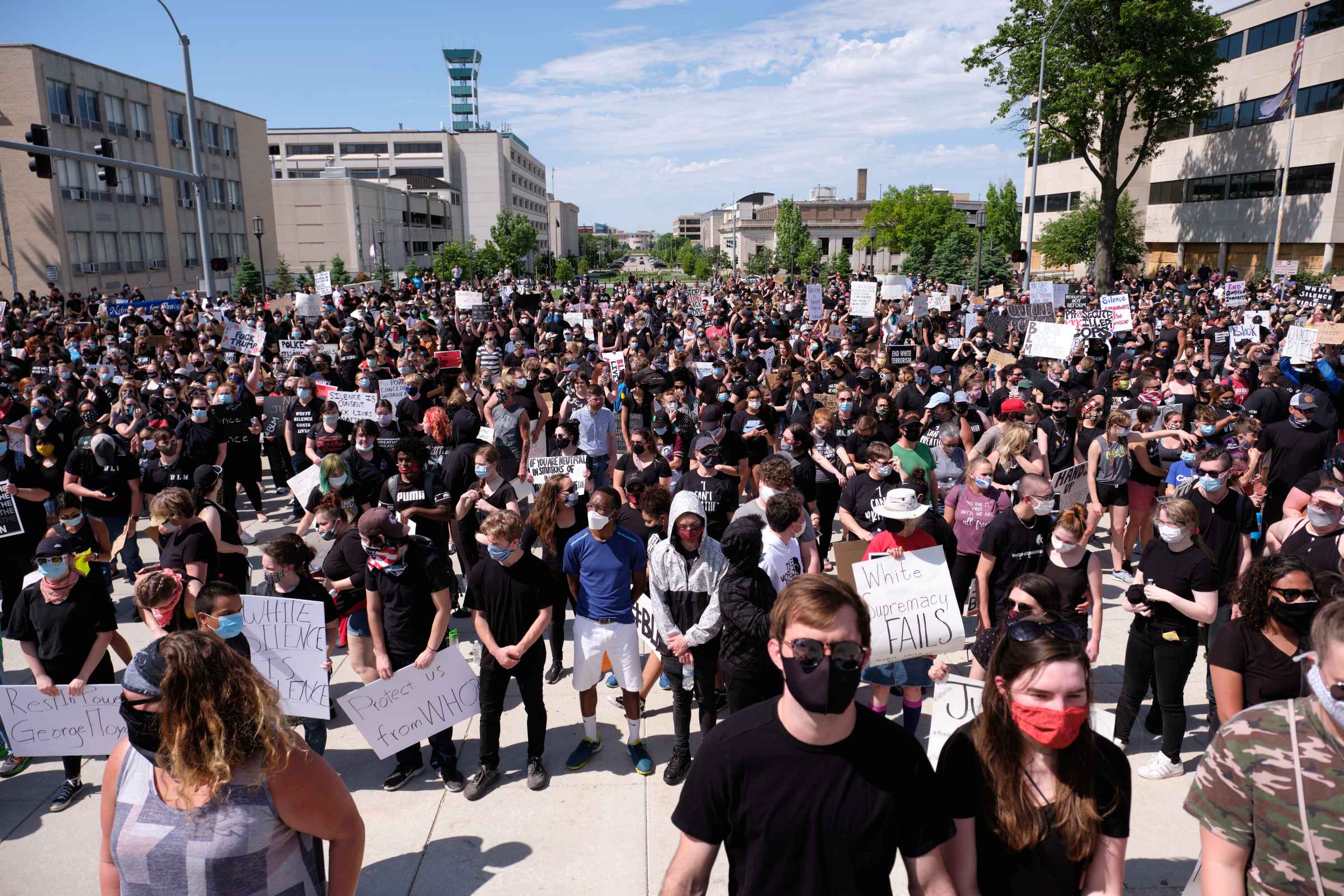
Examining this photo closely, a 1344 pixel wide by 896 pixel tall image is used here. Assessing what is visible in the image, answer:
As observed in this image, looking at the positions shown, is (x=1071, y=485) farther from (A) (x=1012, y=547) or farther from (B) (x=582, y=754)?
(B) (x=582, y=754)

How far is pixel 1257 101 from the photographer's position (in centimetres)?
4656

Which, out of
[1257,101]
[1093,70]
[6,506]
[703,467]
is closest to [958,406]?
[703,467]

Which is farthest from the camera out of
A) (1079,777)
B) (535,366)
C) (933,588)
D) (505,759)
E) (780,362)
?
(780,362)

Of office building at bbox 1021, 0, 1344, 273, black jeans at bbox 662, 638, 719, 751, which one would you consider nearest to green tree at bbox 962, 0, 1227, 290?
office building at bbox 1021, 0, 1344, 273

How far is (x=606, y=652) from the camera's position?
18.9 feet

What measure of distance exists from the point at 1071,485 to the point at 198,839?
8.02 m

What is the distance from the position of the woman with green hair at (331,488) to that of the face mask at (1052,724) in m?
6.32

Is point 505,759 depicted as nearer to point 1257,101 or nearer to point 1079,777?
point 1079,777

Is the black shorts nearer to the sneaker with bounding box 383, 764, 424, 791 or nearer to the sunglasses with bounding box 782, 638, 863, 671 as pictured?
the sneaker with bounding box 383, 764, 424, 791

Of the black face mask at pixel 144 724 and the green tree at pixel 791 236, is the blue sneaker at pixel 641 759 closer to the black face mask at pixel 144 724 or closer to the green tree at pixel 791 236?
the black face mask at pixel 144 724

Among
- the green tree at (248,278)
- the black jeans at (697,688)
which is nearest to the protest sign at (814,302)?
the black jeans at (697,688)

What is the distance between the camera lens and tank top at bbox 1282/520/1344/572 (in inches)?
206

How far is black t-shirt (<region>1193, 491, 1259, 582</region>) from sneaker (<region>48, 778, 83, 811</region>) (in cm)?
801

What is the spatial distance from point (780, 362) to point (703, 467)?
25.0 ft
